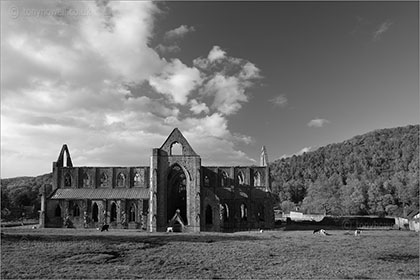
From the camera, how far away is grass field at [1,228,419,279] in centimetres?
2003

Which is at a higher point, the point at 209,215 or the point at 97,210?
the point at 97,210

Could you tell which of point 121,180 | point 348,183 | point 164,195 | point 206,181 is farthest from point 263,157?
point 348,183

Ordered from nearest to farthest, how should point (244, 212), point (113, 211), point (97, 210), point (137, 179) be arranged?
point (113, 211), point (97, 210), point (137, 179), point (244, 212)

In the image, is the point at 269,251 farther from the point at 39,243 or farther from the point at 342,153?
the point at 342,153

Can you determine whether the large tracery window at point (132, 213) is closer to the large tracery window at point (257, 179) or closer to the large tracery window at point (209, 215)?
the large tracery window at point (209, 215)

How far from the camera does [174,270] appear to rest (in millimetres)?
20875

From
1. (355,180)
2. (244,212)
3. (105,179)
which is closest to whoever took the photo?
(105,179)

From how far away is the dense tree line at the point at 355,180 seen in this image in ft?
331

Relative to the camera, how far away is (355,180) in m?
126

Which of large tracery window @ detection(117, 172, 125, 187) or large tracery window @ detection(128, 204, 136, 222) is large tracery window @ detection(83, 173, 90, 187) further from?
large tracery window @ detection(128, 204, 136, 222)

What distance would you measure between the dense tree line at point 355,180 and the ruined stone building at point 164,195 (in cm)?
4652

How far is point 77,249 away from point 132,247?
4057 mm

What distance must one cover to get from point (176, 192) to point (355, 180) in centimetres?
8817

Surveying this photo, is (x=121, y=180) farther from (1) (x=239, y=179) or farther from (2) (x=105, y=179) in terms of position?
(1) (x=239, y=179)
